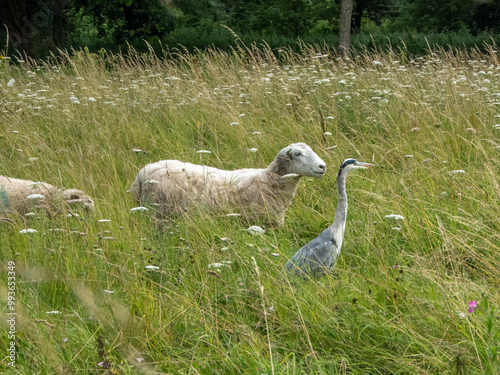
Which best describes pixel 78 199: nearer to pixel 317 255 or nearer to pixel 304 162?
pixel 304 162

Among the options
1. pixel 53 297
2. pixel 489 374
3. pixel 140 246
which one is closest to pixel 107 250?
Result: pixel 140 246

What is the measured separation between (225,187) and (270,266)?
1.56 meters

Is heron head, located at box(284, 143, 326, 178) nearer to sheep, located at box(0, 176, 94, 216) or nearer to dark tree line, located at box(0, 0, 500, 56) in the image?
sheep, located at box(0, 176, 94, 216)

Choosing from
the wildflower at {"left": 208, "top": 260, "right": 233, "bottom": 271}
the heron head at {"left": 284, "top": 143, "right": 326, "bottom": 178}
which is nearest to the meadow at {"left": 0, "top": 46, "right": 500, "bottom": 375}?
the wildflower at {"left": 208, "top": 260, "right": 233, "bottom": 271}

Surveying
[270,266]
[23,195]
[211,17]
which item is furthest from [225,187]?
[211,17]

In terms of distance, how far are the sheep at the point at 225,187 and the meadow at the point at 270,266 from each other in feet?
0.57

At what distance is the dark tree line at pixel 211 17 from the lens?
1780 cm

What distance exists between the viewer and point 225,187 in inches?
188

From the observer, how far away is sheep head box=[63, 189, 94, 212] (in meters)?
4.28

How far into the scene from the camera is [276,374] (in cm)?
224

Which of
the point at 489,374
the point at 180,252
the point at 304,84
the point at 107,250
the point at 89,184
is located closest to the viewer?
the point at 489,374

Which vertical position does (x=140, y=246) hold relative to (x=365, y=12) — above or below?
above

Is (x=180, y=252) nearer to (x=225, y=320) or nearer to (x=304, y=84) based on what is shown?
(x=225, y=320)

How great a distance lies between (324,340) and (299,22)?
29.4 metres
